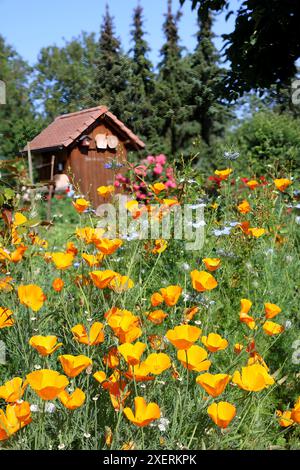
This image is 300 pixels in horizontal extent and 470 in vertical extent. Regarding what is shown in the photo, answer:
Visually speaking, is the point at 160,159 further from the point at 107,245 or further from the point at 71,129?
the point at 107,245

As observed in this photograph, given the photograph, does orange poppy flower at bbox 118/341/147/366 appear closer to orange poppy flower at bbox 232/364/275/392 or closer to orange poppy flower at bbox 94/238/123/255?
orange poppy flower at bbox 232/364/275/392

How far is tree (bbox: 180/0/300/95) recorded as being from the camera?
427 centimetres

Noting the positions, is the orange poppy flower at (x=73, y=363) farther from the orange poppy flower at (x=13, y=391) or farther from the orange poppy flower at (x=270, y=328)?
the orange poppy flower at (x=270, y=328)

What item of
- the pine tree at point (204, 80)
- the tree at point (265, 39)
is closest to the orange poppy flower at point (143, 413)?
the pine tree at point (204, 80)

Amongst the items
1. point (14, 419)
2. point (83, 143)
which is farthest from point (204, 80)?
point (14, 419)

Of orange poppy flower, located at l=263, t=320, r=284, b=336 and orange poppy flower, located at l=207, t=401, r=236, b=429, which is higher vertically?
orange poppy flower, located at l=263, t=320, r=284, b=336

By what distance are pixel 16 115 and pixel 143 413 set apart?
1.70m

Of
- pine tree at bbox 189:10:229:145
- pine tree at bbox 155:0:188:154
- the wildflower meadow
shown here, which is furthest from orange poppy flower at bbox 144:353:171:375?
pine tree at bbox 189:10:229:145

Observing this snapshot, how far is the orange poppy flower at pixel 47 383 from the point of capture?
113 centimetres

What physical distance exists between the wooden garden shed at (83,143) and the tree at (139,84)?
7 cm

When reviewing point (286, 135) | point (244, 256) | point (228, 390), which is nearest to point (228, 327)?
point (244, 256)

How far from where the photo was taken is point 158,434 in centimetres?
148

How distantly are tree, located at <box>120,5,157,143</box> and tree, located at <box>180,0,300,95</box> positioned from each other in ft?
6.23

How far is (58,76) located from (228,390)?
1.56m
